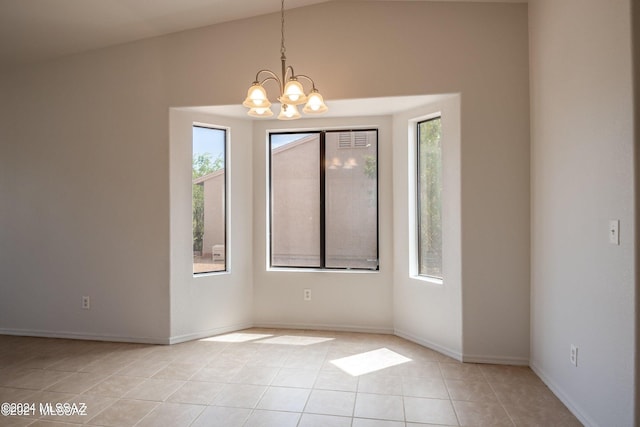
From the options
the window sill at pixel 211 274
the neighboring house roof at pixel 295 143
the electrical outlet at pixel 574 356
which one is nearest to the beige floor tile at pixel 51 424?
the window sill at pixel 211 274

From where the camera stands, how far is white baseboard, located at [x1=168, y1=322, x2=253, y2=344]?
372cm

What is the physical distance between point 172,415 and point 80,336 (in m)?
2.15

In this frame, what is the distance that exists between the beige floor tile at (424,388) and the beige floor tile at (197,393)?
4.54 feet

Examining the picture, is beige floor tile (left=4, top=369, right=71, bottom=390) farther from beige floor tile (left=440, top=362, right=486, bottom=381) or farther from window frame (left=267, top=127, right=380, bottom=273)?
beige floor tile (left=440, top=362, right=486, bottom=381)

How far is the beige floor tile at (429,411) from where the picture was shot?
7.63 ft

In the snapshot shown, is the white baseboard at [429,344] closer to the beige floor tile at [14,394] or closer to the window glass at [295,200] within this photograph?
the window glass at [295,200]

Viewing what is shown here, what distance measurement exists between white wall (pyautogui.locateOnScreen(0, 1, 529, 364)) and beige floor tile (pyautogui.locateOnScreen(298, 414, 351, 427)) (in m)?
1.46

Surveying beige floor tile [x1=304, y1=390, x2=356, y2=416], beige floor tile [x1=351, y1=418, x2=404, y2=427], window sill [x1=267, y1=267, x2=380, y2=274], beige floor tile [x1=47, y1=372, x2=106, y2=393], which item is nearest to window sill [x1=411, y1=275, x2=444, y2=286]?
window sill [x1=267, y1=267, x2=380, y2=274]

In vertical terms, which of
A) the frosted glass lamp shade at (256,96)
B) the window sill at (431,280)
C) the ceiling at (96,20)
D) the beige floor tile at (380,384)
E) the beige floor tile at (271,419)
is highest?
the ceiling at (96,20)

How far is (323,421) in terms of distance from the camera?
2.31 meters

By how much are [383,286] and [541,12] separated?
2826 mm

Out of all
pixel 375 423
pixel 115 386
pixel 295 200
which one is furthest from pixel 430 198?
pixel 115 386

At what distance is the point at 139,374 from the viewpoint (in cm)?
301

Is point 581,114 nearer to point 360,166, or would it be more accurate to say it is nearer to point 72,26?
point 360,166
